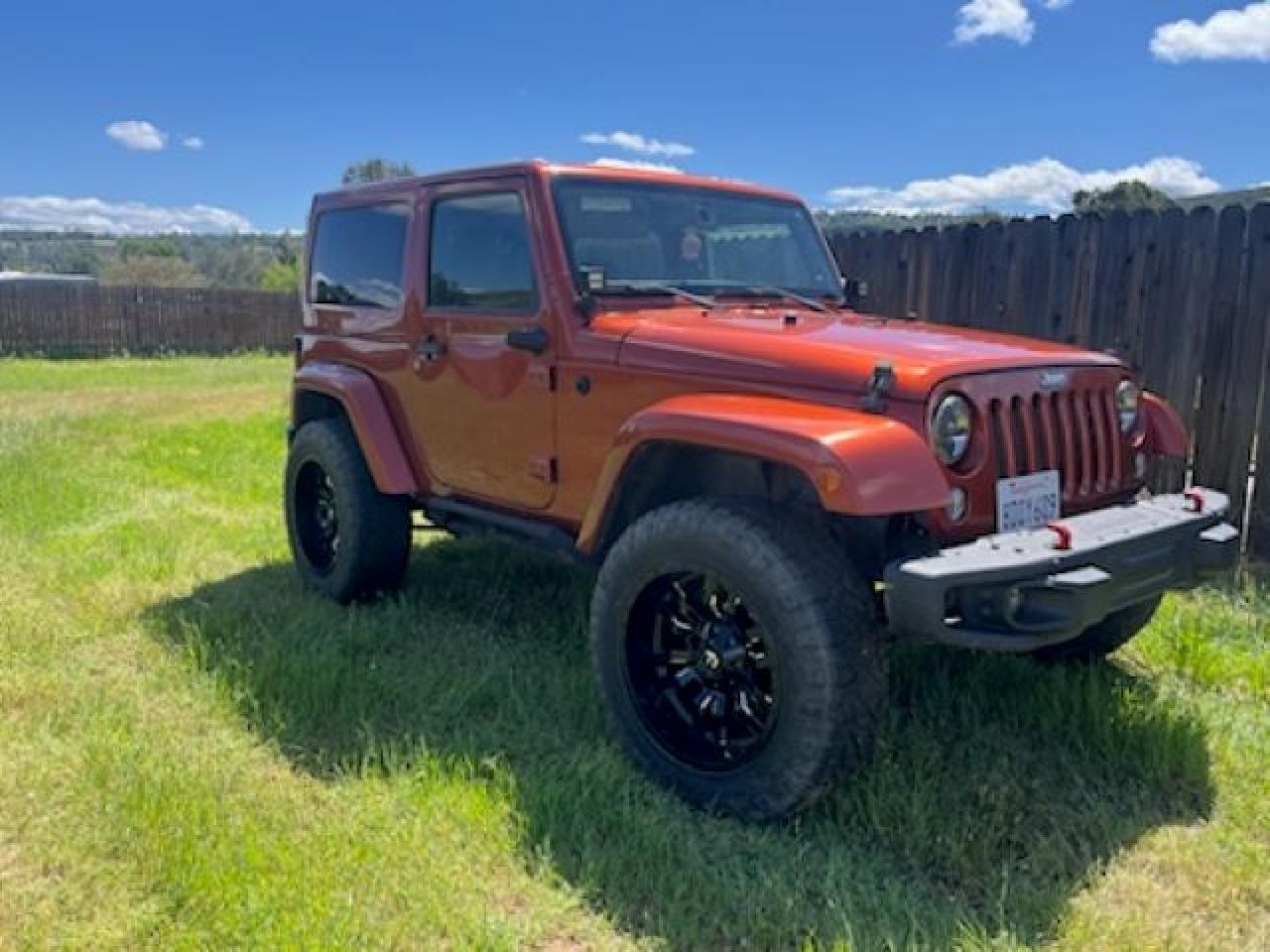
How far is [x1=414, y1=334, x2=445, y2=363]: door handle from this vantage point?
4137 millimetres

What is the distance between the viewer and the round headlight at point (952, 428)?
2789 mm

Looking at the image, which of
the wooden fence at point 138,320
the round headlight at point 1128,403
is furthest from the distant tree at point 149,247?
the round headlight at point 1128,403

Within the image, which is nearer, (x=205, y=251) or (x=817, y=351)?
(x=817, y=351)

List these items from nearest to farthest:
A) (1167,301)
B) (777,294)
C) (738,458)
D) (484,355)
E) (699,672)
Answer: (699,672)
(738,458)
(484,355)
(777,294)
(1167,301)

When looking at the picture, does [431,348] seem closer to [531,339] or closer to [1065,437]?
[531,339]

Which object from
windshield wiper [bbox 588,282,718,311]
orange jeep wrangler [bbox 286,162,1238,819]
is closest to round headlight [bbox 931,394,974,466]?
orange jeep wrangler [bbox 286,162,1238,819]

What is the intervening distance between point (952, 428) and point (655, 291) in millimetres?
1333

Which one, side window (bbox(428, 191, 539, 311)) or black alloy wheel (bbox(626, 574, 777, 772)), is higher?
side window (bbox(428, 191, 539, 311))

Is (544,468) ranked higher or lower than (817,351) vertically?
lower

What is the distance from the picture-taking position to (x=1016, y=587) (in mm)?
2594

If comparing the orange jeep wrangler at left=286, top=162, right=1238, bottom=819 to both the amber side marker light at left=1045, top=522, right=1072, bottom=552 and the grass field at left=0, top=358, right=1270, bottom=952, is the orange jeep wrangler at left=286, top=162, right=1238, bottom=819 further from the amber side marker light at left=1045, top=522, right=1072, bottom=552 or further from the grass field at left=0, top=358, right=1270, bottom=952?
the grass field at left=0, top=358, right=1270, bottom=952

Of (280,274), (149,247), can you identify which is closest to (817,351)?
(280,274)

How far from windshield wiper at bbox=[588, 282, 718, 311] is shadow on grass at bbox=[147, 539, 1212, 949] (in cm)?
144

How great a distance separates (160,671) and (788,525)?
8.45 feet
